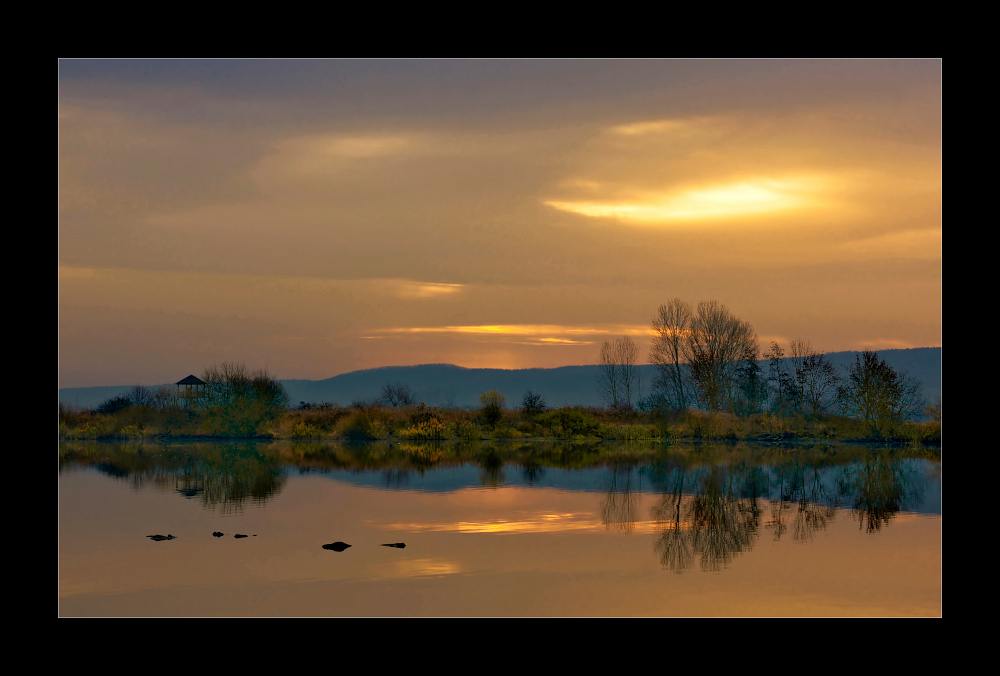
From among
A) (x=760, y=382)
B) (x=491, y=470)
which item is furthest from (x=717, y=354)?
(x=491, y=470)

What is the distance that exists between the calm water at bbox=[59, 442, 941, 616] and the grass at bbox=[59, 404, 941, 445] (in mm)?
14598

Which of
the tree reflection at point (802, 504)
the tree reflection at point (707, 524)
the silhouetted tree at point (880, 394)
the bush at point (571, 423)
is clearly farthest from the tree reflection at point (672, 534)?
the bush at point (571, 423)

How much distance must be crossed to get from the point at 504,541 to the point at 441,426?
2915cm

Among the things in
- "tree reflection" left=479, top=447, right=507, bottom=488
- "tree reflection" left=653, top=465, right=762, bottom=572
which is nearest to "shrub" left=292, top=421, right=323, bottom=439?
"tree reflection" left=479, top=447, right=507, bottom=488

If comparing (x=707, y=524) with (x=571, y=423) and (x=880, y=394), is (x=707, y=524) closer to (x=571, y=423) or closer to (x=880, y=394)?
(x=880, y=394)

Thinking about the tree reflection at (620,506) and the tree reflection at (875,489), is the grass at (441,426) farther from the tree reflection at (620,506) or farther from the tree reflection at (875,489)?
the tree reflection at (620,506)

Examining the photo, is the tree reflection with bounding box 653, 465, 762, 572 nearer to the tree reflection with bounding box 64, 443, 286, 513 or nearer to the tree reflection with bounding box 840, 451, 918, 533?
the tree reflection with bounding box 840, 451, 918, 533

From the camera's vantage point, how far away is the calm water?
10031 mm

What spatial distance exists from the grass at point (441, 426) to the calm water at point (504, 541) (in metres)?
14.6

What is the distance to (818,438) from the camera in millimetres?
38438

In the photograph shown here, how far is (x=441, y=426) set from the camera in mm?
42344

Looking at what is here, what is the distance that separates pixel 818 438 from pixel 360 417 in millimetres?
22129

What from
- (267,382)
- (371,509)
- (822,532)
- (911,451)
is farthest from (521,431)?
(822,532)
